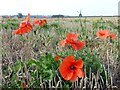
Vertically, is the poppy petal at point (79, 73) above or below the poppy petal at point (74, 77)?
above

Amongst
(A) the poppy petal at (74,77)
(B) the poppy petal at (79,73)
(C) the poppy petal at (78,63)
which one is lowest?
(A) the poppy petal at (74,77)

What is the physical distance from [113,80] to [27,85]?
27.9 inches

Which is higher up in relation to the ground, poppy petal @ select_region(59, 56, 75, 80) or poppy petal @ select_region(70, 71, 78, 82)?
poppy petal @ select_region(59, 56, 75, 80)

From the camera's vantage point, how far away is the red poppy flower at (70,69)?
1.98 metres

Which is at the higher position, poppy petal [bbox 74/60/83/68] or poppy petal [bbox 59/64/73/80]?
poppy petal [bbox 74/60/83/68]

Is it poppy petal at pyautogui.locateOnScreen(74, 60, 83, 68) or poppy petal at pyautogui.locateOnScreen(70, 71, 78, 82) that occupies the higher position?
poppy petal at pyautogui.locateOnScreen(74, 60, 83, 68)

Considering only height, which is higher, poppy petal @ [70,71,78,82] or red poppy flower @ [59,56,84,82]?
red poppy flower @ [59,56,84,82]

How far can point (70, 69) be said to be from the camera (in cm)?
202

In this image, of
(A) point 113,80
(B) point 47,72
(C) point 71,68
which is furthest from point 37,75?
(A) point 113,80

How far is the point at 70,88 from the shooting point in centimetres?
229

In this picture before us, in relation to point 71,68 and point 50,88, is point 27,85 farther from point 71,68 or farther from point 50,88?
point 71,68

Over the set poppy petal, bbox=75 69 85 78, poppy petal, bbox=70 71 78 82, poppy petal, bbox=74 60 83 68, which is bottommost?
poppy petal, bbox=70 71 78 82

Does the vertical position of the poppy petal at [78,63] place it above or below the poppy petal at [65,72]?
above

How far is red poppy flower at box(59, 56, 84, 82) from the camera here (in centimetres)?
198
